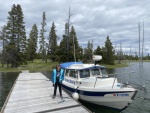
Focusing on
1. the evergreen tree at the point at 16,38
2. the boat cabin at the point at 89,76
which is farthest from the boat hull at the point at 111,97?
the evergreen tree at the point at 16,38

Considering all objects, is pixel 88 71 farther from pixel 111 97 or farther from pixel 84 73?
pixel 111 97

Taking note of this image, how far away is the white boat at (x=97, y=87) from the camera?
47.4 ft

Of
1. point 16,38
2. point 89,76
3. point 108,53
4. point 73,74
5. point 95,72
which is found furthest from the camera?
point 108,53

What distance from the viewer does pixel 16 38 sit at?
199 feet

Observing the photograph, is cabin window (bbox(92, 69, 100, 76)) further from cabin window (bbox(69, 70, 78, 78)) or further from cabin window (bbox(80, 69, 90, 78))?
cabin window (bbox(69, 70, 78, 78))

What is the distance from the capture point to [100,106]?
52.7ft

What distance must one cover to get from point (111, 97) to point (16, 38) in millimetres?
50253

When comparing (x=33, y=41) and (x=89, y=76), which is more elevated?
(x=33, y=41)

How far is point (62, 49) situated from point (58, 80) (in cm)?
5026

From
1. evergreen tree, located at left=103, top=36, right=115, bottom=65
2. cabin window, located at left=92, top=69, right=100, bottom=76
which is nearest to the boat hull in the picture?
cabin window, located at left=92, top=69, right=100, bottom=76

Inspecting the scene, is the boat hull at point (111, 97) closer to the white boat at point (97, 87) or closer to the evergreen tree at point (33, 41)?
the white boat at point (97, 87)

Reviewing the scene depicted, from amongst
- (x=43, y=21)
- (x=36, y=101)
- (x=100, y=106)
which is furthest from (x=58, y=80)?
(x=43, y=21)

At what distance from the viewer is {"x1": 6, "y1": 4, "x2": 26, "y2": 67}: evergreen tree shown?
190 feet

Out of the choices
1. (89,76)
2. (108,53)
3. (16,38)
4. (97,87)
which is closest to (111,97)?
(97,87)
